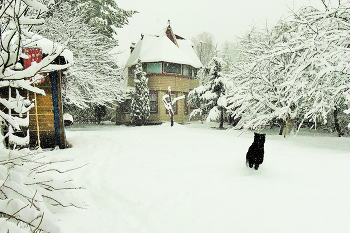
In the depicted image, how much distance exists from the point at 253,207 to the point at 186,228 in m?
1.17

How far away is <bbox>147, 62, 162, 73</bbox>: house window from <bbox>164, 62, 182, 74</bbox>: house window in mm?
618

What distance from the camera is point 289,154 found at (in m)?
7.23

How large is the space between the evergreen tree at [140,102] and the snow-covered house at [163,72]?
1838 millimetres

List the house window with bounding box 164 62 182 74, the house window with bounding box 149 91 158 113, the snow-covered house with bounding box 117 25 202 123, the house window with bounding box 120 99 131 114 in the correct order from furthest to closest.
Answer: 1. the house window with bounding box 120 99 131 114
2. the house window with bounding box 164 62 182 74
3. the house window with bounding box 149 91 158 113
4. the snow-covered house with bounding box 117 25 202 123

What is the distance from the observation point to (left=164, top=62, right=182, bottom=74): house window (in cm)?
2364

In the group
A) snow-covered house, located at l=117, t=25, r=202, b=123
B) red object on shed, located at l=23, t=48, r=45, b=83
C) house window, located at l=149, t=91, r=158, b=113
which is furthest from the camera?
house window, located at l=149, t=91, r=158, b=113

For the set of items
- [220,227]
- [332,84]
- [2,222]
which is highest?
[332,84]

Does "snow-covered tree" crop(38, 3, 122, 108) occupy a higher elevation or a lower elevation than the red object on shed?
higher

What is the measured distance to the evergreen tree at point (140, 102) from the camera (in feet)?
69.1

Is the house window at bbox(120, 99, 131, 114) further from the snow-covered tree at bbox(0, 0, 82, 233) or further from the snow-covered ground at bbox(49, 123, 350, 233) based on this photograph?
the snow-covered tree at bbox(0, 0, 82, 233)

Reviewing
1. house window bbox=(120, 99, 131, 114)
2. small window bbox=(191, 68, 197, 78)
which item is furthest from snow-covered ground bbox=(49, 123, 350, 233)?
small window bbox=(191, 68, 197, 78)

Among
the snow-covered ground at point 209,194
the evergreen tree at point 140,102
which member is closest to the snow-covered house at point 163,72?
the evergreen tree at point 140,102

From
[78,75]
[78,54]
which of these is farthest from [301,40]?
[78,54]

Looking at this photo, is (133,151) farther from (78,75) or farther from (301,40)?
(78,75)
